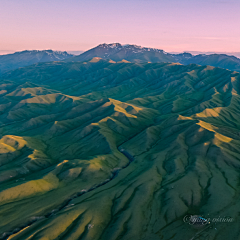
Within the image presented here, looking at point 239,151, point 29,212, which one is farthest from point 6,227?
point 239,151

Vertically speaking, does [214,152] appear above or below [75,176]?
above

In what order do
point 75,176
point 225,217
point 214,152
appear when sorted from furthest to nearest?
point 214,152, point 75,176, point 225,217

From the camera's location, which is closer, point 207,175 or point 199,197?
point 199,197

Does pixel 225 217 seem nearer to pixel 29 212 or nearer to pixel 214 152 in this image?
pixel 214 152

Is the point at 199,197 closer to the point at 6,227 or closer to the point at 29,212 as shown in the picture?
the point at 29,212

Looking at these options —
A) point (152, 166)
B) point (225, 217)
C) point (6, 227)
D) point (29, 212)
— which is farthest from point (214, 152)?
point (6, 227)

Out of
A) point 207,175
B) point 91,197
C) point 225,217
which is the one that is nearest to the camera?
point 225,217

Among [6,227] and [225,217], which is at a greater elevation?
[225,217]

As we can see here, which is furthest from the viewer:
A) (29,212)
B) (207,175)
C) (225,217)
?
(207,175)

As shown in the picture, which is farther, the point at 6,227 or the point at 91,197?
the point at 91,197
